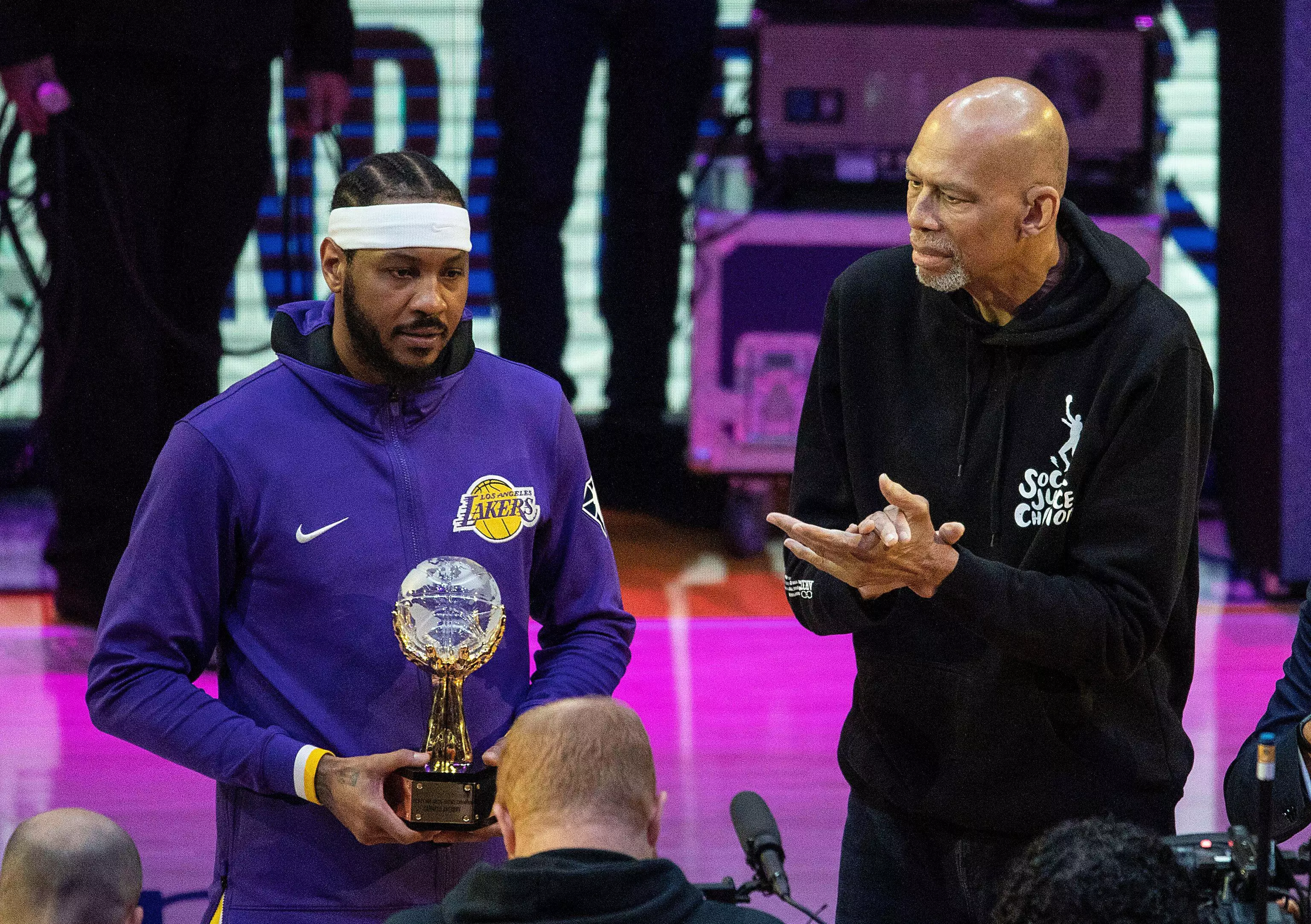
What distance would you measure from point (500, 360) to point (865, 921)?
94 centimetres

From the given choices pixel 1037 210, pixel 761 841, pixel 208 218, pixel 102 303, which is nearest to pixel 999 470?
pixel 1037 210

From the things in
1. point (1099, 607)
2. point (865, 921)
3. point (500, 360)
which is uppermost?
point (500, 360)

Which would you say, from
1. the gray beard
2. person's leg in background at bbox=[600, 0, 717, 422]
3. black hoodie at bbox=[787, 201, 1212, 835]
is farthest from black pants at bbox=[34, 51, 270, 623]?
the gray beard

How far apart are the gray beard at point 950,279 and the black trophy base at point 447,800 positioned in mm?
879

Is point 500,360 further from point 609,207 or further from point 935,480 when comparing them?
point 609,207

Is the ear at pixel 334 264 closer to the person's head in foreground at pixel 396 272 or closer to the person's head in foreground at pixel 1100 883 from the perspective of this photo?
the person's head in foreground at pixel 396 272

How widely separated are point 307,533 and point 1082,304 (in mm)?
1052

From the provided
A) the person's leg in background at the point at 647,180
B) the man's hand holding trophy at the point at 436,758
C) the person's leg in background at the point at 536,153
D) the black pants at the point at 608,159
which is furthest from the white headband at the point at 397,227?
the person's leg in background at the point at 647,180

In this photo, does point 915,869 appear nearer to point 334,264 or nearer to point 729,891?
point 729,891

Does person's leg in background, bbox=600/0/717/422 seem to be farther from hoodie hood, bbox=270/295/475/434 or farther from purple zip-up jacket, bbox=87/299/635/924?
purple zip-up jacket, bbox=87/299/635/924

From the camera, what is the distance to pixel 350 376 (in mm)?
2318

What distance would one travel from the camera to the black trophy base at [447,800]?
210cm

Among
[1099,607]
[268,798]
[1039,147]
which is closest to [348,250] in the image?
[268,798]

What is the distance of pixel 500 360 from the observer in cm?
249
